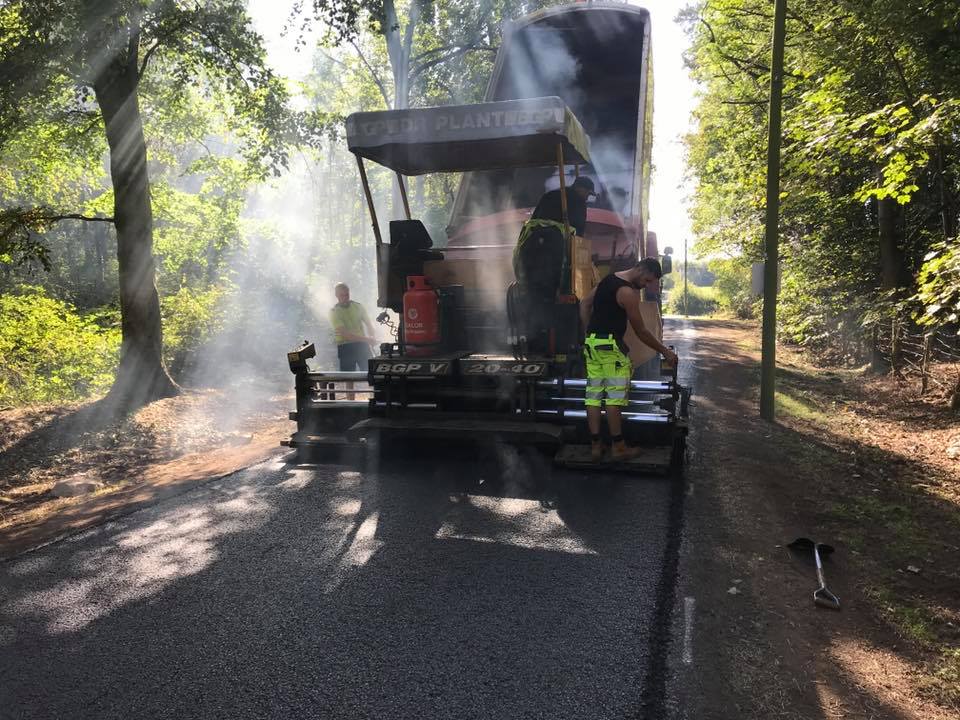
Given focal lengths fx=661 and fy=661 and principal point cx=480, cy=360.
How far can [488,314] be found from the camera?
293 inches

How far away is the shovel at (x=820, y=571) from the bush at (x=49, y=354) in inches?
518

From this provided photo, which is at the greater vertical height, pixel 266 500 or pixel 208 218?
pixel 208 218

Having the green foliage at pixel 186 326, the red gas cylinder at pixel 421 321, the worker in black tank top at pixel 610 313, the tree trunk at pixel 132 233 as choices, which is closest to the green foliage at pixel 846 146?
the worker in black tank top at pixel 610 313

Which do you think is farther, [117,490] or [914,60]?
[914,60]

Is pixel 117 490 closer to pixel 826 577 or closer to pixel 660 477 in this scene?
pixel 660 477

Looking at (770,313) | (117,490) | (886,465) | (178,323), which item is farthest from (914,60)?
(178,323)

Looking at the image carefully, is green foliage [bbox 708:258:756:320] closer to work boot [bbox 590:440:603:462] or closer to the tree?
the tree

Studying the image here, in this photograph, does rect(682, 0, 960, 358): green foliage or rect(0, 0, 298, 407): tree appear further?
rect(0, 0, 298, 407): tree

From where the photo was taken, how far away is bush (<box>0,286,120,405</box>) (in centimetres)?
1326

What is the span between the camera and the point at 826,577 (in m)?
4.27

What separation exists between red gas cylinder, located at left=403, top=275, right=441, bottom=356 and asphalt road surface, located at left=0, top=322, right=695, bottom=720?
5.98 ft

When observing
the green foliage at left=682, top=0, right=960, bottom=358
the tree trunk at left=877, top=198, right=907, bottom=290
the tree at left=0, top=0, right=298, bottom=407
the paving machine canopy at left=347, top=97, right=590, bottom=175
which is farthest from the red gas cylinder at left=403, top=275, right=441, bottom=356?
the tree trunk at left=877, top=198, right=907, bottom=290

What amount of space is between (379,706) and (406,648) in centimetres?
45

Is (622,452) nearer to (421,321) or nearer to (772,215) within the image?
(421,321)
